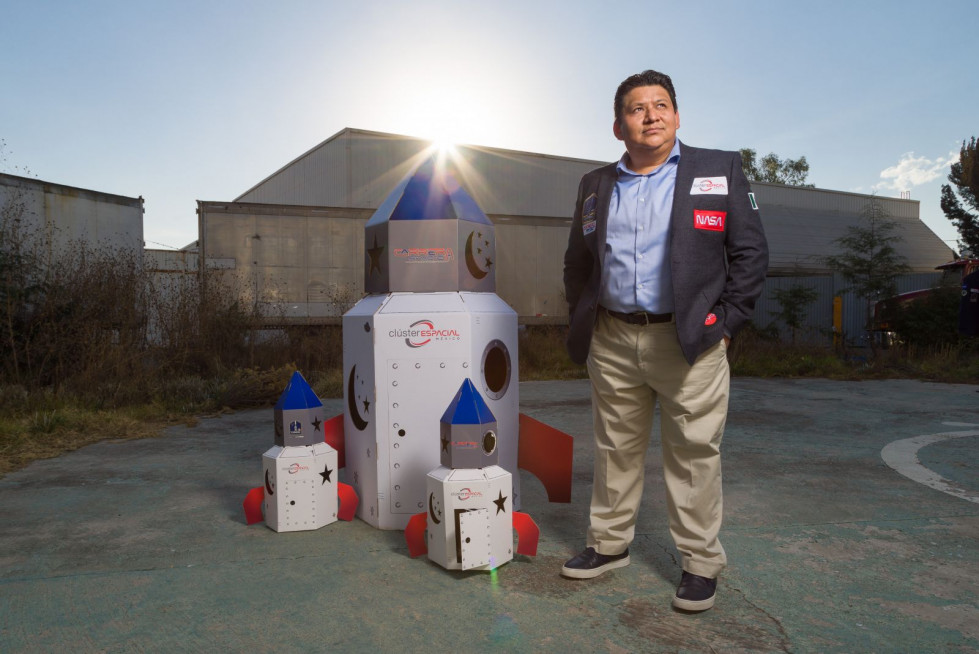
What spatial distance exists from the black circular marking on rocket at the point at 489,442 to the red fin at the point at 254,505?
141cm

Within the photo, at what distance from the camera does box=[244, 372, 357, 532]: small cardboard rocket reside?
3.51m

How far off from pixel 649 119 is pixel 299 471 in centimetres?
245

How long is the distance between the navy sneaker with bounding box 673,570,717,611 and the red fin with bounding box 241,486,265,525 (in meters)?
2.28

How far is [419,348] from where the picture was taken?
11.4 ft

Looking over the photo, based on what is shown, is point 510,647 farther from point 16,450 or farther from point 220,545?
point 16,450

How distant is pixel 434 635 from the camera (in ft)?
7.71

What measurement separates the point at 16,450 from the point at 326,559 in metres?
3.97

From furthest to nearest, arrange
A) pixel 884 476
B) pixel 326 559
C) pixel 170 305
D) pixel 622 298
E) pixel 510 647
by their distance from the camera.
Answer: pixel 170 305, pixel 884 476, pixel 326 559, pixel 622 298, pixel 510 647

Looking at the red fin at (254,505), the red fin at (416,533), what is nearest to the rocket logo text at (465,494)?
the red fin at (416,533)

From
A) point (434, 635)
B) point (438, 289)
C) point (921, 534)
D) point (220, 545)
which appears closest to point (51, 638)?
point (220, 545)

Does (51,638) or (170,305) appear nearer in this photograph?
(51,638)

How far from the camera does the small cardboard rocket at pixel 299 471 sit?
351 centimetres

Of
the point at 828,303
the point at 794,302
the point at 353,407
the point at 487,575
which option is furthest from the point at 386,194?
the point at 487,575

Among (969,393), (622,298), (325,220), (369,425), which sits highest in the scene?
(325,220)
